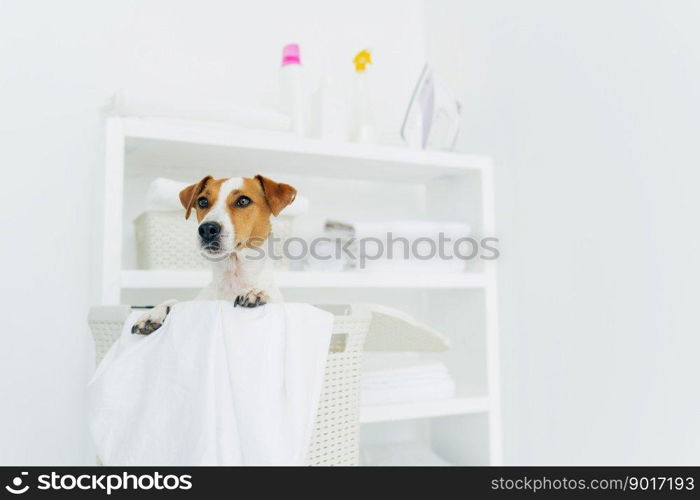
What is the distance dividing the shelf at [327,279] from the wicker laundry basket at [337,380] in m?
0.21

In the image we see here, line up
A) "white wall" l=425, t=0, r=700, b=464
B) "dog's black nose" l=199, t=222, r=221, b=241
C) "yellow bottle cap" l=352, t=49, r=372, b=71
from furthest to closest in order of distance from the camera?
"yellow bottle cap" l=352, t=49, r=372, b=71, "white wall" l=425, t=0, r=700, b=464, "dog's black nose" l=199, t=222, r=221, b=241

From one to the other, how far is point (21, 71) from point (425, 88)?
99 cm

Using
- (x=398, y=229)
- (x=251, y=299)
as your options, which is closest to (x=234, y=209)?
(x=251, y=299)

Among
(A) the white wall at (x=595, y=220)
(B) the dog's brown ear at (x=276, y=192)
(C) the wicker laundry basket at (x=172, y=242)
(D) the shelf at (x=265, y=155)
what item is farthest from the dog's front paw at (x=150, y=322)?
(A) the white wall at (x=595, y=220)

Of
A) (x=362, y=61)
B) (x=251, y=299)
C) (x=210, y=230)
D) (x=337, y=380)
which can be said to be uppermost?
(x=362, y=61)

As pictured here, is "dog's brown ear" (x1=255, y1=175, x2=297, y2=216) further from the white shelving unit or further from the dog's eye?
the white shelving unit

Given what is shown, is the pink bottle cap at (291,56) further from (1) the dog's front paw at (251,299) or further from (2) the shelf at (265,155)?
(1) the dog's front paw at (251,299)

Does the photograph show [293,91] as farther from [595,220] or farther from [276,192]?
[595,220]

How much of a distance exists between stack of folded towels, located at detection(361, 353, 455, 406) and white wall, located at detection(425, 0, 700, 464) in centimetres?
24

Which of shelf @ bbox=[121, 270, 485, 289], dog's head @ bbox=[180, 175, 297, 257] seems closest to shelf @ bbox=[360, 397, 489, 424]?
shelf @ bbox=[121, 270, 485, 289]

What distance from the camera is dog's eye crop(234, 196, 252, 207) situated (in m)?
0.94

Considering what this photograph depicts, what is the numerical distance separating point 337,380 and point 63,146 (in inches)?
37.7

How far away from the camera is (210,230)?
89 cm

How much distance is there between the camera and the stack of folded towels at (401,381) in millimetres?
1363
